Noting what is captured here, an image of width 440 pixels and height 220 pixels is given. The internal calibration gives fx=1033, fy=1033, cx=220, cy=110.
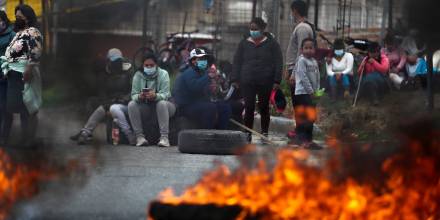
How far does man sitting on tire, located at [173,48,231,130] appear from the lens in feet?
38.0

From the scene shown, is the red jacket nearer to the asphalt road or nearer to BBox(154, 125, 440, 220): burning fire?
the asphalt road

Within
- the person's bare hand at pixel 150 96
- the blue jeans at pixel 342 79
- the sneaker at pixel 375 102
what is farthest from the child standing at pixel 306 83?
the blue jeans at pixel 342 79

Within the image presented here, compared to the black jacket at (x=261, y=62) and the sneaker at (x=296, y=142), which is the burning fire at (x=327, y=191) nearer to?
the sneaker at (x=296, y=142)

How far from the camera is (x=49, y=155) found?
7625 mm

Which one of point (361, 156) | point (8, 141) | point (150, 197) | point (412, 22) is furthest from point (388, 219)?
point (8, 141)

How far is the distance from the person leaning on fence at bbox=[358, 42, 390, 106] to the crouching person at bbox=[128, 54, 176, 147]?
7.13 feet

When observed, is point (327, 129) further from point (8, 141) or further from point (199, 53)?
point (8, 141)

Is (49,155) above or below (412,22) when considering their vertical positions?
below

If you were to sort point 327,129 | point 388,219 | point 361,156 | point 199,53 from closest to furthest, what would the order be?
point 388,219
point 361,156
point 327,129
point 199,53

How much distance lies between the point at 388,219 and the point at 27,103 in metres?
5.28

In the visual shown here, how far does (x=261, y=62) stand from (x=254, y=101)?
453 millimetres

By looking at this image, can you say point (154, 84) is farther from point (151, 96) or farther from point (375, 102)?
point (375, 102)

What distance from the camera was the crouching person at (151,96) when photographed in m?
11.2

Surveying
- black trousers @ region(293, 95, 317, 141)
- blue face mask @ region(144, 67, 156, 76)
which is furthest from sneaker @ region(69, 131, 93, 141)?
black trousers @ region(293, 95, 317, 141)
